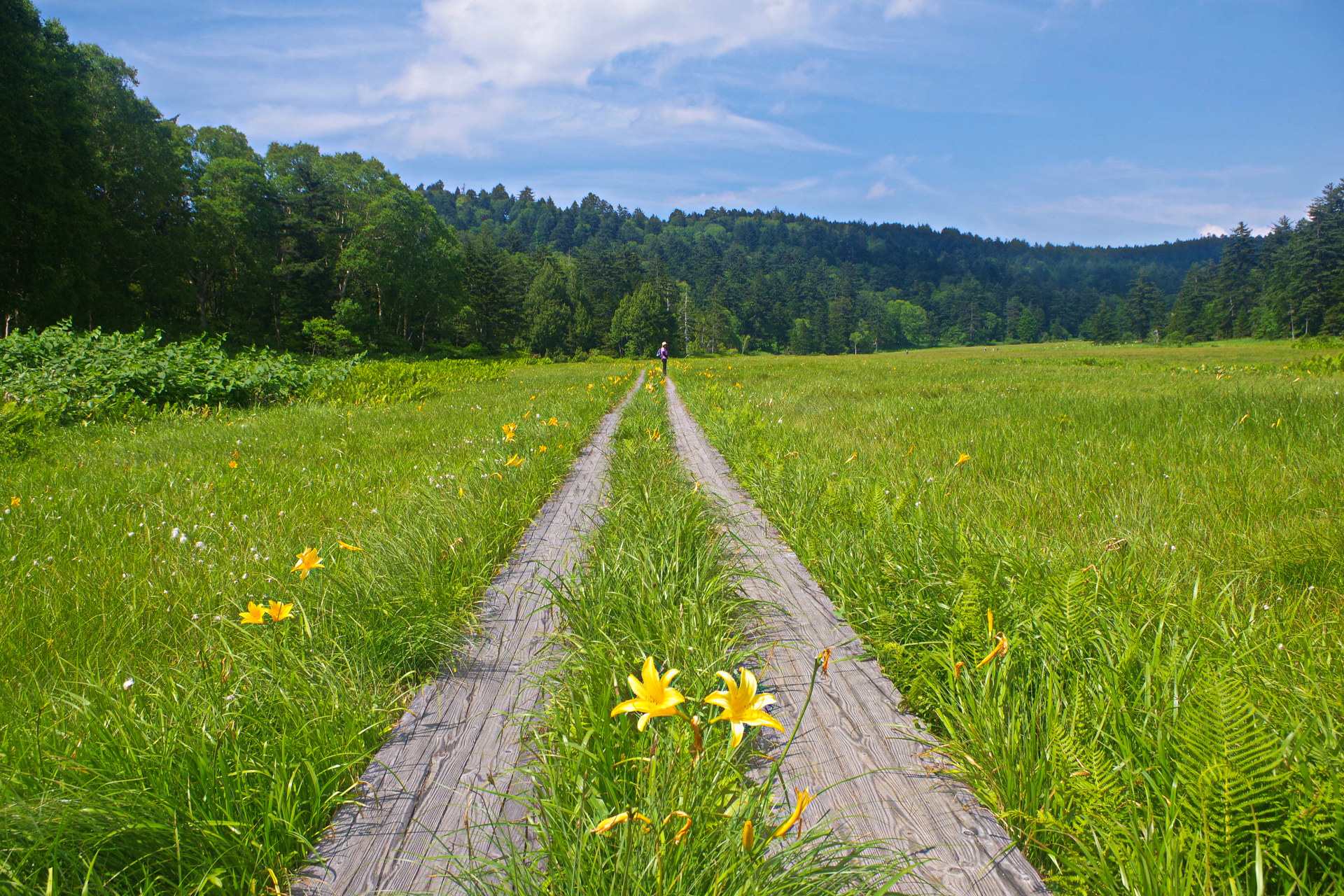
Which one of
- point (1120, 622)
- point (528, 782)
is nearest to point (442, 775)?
point (528, 782)

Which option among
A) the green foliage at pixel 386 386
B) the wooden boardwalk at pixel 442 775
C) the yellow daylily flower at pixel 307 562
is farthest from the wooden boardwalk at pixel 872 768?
the green foliage at pixel 386 386

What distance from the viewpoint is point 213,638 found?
241 centimetres

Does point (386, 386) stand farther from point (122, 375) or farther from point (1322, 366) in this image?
point (1322, 366)

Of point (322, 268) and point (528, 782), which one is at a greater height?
point (322, 268)

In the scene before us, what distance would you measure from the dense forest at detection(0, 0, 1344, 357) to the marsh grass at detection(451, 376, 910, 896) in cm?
2209

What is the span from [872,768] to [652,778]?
28.5 inches

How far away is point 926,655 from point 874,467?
2886 millimetres

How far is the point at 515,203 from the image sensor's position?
554ft

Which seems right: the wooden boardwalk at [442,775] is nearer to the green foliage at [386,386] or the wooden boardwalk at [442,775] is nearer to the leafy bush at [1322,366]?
the green foliage at [386,386]

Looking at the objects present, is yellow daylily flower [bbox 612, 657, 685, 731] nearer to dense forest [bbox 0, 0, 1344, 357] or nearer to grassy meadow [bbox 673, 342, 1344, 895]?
grassy meadow [bbox 673, 342, 1344, 895]

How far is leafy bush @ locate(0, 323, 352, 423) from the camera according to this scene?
868 centimetres

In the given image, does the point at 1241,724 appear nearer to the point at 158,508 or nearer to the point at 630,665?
the point at 630,665

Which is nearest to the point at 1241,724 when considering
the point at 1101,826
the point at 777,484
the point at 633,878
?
the point at 1101,826

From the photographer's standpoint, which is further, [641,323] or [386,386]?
[641,323]
